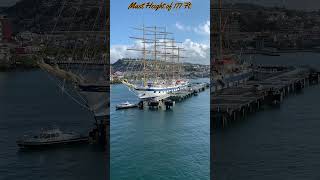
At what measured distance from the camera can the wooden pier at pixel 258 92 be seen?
1141cm

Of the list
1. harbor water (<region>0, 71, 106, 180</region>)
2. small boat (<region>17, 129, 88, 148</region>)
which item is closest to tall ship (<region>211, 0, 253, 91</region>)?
harbor water (<region>0, 71, 106, 180</region>)

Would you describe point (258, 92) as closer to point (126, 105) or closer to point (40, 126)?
point (126, 105)

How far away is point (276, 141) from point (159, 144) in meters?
2.75

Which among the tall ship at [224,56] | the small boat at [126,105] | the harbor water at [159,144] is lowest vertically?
the harbor water at [159,144]

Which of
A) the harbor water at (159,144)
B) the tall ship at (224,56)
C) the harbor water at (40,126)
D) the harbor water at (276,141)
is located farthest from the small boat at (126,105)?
the harbor water at (276,141)

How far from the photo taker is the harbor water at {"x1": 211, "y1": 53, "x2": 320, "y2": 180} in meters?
9.45

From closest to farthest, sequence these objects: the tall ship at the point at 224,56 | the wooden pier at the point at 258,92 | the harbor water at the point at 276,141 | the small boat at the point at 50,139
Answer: the small boat at the point at 50,139 → the harbor water at the point at 276,141 → the tall ship at the point at 224,56 → the wooden pier at the point at 258,92

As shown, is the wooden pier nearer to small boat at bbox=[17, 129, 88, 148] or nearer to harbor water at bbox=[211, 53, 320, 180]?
harbor water at bbox=[211, 53, 320, 180]

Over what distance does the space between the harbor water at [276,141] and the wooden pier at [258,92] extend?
0.67ft

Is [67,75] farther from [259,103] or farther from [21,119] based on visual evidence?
[259,103]

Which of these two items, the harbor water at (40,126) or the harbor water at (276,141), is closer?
the harbor water at (40,126)

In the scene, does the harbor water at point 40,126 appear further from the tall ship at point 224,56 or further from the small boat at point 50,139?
the tall ship at point 224,56

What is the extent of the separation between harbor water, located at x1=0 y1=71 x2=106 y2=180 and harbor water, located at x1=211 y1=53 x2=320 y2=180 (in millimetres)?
2515

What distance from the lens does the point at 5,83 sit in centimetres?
984
